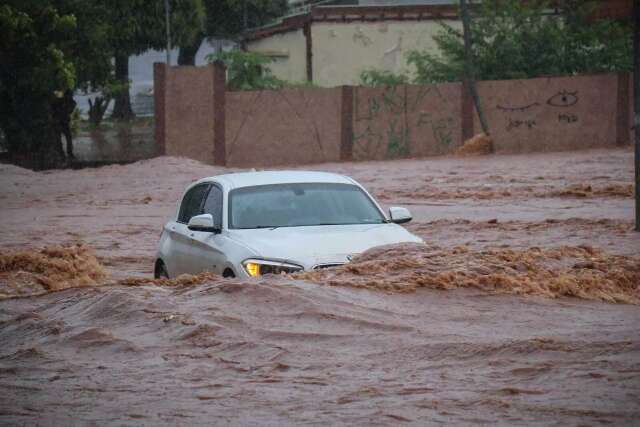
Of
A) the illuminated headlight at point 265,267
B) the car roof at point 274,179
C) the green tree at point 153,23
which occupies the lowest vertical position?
the illuminated headlight at point 265,267

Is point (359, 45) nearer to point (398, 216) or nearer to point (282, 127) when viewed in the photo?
point (282, 127)

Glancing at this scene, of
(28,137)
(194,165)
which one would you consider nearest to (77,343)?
(194,165)

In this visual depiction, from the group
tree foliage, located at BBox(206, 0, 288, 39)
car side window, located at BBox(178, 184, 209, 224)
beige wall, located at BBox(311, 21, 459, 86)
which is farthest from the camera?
tree foliage, located at BBox(206, 0, 288, 39)

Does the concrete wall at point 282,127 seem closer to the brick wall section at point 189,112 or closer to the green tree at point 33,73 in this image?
the brick wall section at point 189,112

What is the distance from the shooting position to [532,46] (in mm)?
41031

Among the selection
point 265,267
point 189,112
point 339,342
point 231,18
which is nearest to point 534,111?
point 189,112

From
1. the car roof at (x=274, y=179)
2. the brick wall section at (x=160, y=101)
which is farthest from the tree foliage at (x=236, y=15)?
the car roof at (x=274, y=179)

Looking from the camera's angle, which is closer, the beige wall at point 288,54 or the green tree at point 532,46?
the green tree at point 532,46

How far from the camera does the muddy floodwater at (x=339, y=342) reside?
668 cm

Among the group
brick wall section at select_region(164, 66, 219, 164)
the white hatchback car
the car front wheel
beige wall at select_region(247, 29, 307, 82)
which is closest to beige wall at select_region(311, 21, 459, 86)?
beige wall at select_region(247, 29, 307, 82)

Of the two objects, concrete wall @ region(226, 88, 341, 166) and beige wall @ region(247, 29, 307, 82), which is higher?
beige wall @ region(247, 29, 307, 82)

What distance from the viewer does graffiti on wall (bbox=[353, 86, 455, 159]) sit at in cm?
3697

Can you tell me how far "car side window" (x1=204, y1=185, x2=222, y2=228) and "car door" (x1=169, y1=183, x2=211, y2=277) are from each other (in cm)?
14

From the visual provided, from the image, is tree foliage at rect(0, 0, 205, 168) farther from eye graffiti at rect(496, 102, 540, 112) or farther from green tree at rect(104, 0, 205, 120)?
eye graffiti at rect(496, 102, 540, 112)
